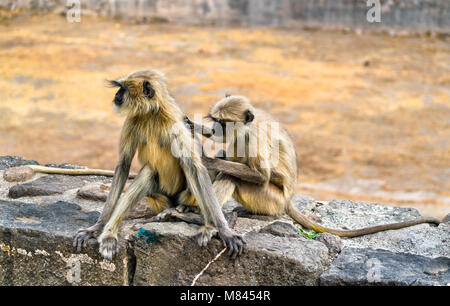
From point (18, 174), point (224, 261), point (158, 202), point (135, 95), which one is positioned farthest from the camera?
point (18, 174)

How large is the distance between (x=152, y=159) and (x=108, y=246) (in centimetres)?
69

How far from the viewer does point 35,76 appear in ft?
51.2

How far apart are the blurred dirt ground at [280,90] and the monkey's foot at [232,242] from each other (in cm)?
563

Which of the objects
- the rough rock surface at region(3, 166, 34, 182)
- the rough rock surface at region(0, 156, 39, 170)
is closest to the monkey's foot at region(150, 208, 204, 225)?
the rough rock surface at region(3, 166, 34, 182)

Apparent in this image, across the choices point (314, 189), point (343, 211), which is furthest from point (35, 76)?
point (343, 211)

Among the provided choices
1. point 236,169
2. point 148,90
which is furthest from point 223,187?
point 148,90

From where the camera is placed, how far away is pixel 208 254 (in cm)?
397

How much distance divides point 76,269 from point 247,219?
4.24 ft

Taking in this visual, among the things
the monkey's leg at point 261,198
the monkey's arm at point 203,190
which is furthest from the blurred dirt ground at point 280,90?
the monkey's arm at point 203,190

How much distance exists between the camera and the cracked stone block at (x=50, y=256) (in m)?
4.14

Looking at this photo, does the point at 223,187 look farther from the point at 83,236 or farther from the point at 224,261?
the point at 83,236

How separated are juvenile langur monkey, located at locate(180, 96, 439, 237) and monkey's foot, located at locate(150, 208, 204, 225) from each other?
178 millimetres

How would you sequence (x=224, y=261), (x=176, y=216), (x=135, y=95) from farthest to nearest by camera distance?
(x=176, y=216), (x=135, y=95), (x=224, y=261)

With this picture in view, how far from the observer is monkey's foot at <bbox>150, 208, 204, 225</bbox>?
423cm
